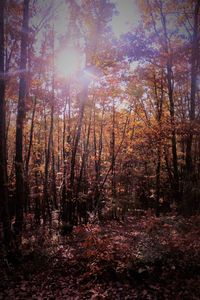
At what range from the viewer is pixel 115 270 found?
7246 mm

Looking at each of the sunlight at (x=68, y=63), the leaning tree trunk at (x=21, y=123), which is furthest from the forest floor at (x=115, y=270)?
the sunlight at (x=68, y=63)

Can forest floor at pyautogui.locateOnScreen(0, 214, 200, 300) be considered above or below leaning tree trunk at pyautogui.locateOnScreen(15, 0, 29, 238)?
below

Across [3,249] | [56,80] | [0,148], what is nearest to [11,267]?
[3,249]

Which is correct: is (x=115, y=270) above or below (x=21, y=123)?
below

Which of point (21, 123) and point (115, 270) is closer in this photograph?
point (115, 270)

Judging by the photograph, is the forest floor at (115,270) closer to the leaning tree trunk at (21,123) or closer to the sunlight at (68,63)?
the leaning tree trunk at (21,123)

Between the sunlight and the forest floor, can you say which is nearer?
the forest floor

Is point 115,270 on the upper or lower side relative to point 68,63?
lower

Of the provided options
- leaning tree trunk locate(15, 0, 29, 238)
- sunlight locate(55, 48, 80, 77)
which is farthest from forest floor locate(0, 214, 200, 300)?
sunlight locate(55, 48, 80, 77)

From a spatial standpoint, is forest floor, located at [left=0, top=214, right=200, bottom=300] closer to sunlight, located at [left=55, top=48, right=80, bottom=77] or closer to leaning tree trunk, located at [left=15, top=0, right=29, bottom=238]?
leaning tree trunk, located at [left=15, top=0, right=29, bottom=238]

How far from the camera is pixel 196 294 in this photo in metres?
5.74

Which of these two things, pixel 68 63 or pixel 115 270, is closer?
pixel 115 270

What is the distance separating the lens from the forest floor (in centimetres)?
640

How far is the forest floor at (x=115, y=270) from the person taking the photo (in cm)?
640
